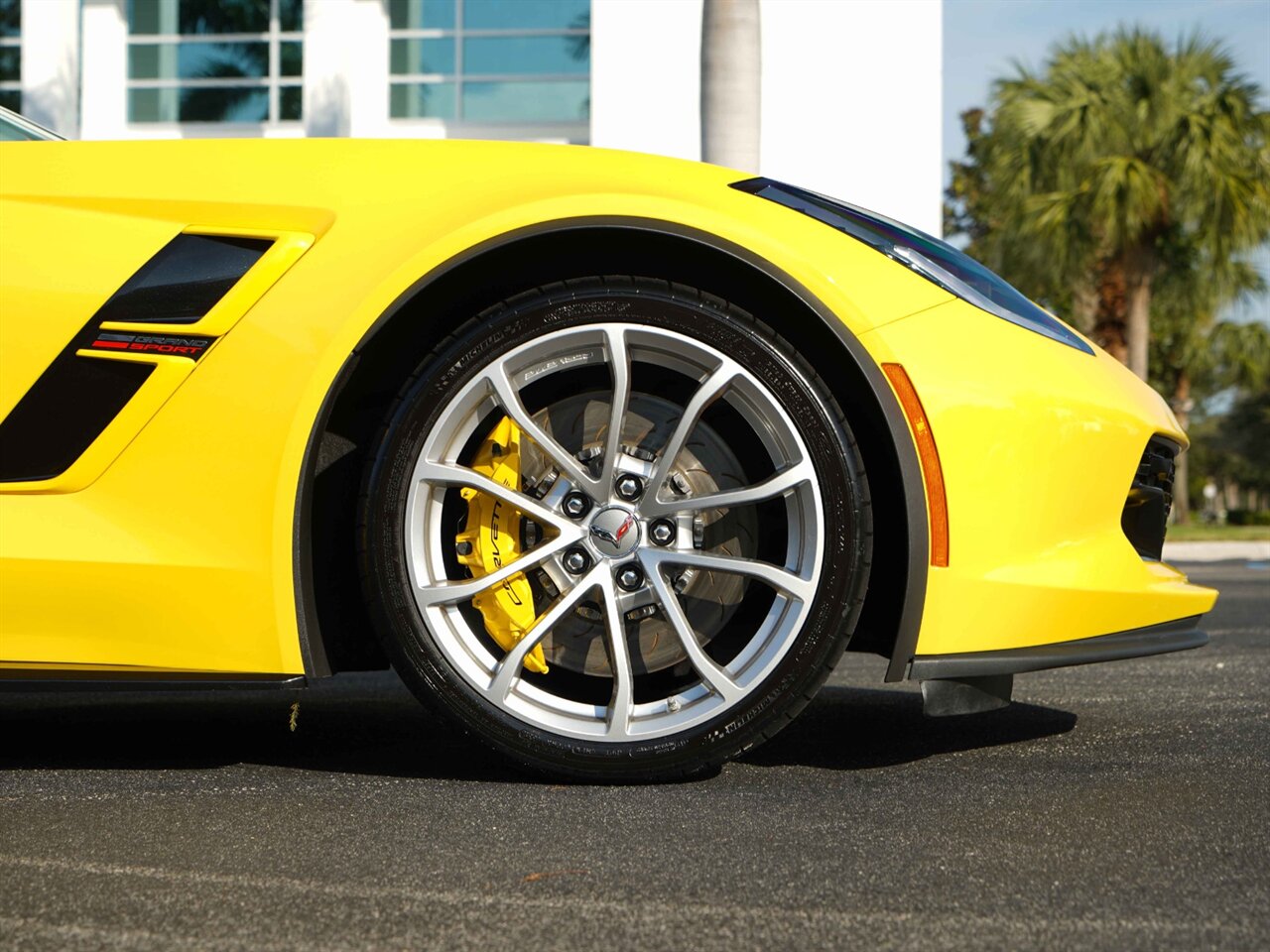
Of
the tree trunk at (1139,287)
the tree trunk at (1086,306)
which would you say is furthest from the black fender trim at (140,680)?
the tree trunk at (1086,306)

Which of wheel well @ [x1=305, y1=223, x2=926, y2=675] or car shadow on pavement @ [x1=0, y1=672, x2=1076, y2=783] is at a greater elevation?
wheel well @ [x1=305, y1=223, x2=926, y2=675]

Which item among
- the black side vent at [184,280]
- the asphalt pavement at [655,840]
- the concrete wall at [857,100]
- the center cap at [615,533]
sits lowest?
the asphalt pavement at [655,840]

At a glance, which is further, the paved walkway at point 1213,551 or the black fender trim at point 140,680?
the paved walkway at point 1213,551

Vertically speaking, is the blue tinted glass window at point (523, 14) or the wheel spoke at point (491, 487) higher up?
the blue tinted glass window at point (523, 14)

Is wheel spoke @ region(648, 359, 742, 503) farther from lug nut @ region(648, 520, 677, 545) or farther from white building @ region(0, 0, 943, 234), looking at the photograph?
white building @ region(0, 0, 943, 234)

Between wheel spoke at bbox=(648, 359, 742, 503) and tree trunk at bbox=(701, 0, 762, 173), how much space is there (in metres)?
6.15

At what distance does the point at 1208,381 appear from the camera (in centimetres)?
3794

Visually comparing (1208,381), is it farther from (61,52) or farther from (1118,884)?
(1118,884)

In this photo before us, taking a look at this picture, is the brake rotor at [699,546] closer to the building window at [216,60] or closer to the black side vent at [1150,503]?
the black side vent at [1150,503]

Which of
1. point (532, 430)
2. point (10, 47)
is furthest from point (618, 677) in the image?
point (10, 47)

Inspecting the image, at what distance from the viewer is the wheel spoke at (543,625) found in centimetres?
252

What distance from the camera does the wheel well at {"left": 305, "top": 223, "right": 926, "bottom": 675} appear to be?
8.35 ft

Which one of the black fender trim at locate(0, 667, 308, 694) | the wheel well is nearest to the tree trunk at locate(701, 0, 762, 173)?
the wheel well

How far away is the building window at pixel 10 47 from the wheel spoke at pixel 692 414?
1338 cm
